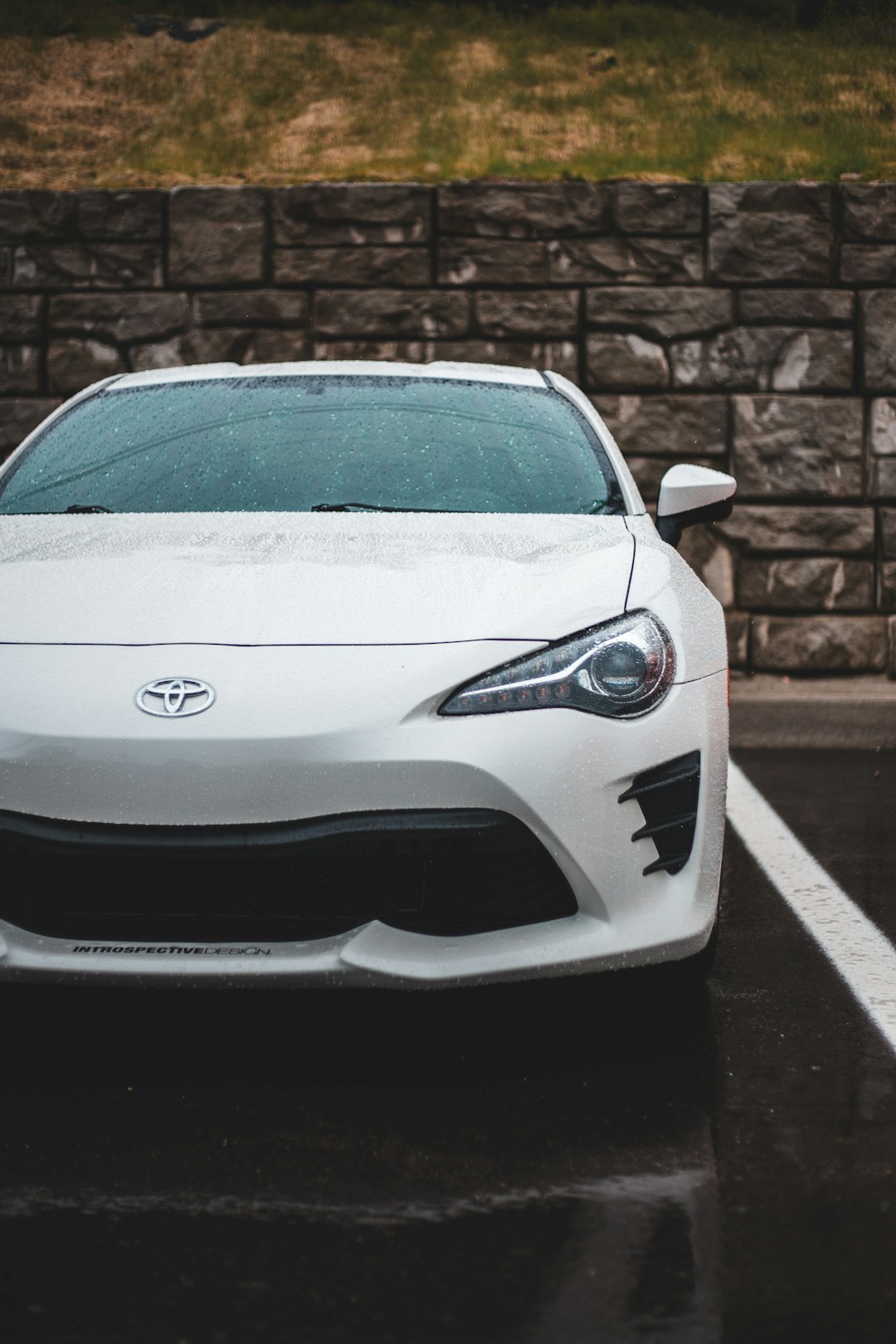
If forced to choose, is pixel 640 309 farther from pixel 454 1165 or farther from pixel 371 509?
pixel 454 1165

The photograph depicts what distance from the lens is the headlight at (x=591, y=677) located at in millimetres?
2600

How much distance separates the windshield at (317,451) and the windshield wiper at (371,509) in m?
0.02

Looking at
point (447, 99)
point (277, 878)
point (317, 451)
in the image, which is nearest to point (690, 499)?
point (317, 451)

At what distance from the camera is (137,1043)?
2.86m

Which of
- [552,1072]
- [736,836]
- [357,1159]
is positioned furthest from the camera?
[736,836]

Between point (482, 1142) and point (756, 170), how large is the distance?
758cm

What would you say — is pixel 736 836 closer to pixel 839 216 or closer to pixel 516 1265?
pixel 516 1265

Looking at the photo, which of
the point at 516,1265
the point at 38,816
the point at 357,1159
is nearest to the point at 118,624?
the point at 38,816

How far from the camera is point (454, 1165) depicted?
2330mm

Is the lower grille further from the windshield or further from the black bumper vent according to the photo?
the windshield

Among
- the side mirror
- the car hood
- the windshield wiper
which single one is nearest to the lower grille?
the car hood

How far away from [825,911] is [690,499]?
3.93ft

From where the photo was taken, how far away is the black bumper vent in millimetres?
2629

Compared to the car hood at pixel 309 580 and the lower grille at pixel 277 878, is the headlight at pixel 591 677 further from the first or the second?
the lower grille at pixel 277 878
